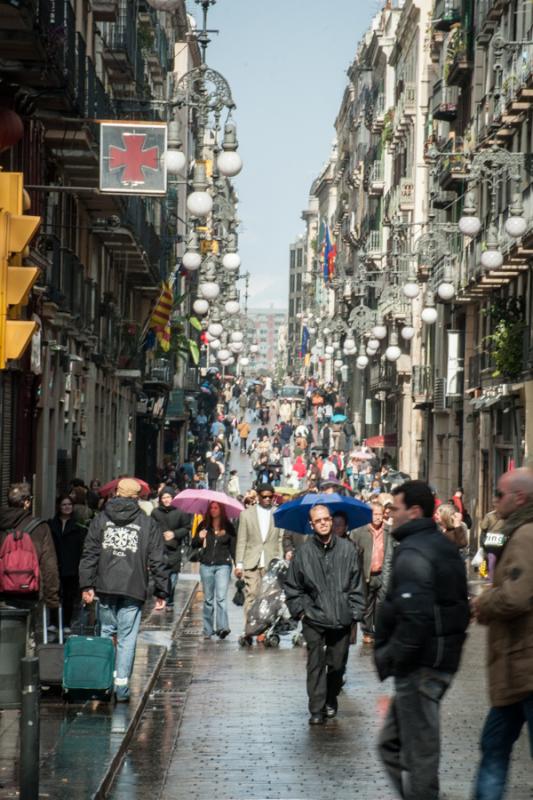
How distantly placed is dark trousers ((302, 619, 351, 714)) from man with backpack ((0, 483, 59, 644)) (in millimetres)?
2074

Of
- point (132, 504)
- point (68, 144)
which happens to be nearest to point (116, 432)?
point (68, 144)

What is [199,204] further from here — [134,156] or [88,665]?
[88,665]

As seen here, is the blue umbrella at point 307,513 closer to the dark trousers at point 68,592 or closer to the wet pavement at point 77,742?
the dark trousers at point 68,592

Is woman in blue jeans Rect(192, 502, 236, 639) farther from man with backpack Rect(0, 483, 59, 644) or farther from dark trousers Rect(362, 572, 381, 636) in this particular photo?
man with backpack Rect(0, 483, 59, 644)

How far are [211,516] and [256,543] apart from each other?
2.09 ft

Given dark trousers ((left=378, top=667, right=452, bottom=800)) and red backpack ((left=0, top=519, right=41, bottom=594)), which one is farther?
red backpack ((left=0, top=519, right=41, bottom=594))

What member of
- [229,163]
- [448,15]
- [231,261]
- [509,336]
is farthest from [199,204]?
[448,15]

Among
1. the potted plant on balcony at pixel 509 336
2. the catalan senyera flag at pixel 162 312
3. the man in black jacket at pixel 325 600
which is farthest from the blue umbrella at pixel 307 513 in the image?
the catalan senyera flag at pixel 162 312

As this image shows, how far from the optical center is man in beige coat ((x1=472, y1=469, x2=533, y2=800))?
8602 mm

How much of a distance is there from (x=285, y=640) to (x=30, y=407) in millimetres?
7479

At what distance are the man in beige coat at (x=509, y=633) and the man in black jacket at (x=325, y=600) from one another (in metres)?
5.29

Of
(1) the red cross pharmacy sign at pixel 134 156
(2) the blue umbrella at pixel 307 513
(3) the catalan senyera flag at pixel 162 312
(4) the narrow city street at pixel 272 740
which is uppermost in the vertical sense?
(3) the catalan senyera flag at pixel 162 312

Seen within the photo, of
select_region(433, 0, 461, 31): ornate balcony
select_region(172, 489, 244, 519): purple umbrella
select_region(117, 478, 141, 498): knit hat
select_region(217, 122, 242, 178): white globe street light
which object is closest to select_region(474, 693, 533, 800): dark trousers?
select_region(117, 478, 141, 498): knit hat

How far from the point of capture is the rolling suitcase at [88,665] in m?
13.6
